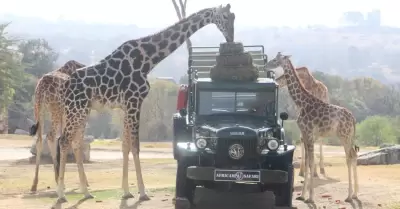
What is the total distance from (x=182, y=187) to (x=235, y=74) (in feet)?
7.85

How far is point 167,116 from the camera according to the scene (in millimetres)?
Answer: 52719

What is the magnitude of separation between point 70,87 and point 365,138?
31.3 metres

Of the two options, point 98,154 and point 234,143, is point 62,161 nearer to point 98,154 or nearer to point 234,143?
point 234,143

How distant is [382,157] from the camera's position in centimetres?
2275

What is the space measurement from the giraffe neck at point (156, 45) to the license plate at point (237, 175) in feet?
14.2

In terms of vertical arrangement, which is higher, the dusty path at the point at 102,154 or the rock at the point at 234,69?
the rock at the point at 234,69

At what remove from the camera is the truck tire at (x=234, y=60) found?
472 inches

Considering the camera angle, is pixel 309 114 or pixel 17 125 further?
pixel 17 125

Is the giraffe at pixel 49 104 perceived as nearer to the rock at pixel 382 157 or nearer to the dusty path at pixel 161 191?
the dusty path at pixel 161 191

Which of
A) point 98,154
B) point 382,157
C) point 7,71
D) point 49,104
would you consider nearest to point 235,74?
point 49,104

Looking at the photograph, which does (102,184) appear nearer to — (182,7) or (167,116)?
(182,7)

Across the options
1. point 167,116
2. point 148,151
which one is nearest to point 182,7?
point 148,151

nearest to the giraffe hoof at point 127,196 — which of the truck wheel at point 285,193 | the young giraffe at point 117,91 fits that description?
the young giraffe at point 117,91

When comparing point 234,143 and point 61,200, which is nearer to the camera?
point 234,143
